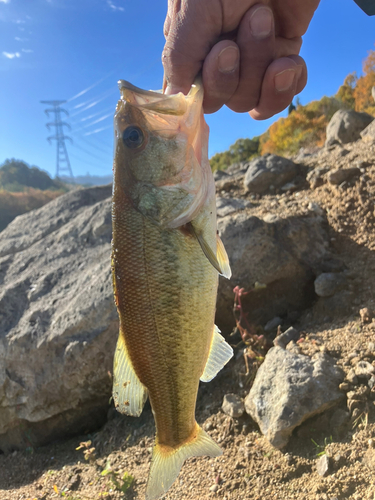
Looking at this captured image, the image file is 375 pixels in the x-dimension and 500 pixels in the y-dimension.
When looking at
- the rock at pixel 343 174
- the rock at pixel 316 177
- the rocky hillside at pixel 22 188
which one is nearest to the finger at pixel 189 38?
the rock at pixel 343 174

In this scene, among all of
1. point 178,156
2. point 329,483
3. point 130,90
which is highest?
point 130,90

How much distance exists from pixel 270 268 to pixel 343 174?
5.60 ft

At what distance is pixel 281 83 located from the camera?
6.87 feet

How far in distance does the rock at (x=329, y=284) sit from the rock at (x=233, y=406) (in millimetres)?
1411

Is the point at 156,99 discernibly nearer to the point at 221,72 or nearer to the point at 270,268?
the point at 221,72

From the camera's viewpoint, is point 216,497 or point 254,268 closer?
point 216,497

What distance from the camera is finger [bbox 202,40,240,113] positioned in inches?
76.3

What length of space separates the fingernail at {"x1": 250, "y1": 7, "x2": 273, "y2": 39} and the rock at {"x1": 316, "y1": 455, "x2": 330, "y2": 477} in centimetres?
283

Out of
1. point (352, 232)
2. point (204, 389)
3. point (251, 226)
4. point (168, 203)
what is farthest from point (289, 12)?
point (204, 389)

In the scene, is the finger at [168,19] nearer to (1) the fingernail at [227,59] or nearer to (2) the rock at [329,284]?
(1) the fingernail at [227,59]

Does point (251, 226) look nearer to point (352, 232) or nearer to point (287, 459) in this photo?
point (352, 232)

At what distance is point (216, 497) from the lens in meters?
2.74

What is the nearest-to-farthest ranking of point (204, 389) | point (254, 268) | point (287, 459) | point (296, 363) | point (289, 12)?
1. point (289, 12)
2. point (287, 459)
3. point (296, 363)
4. point (204, 389)
5. point (254, 268)

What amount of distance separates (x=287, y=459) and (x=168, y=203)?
2.25 m
